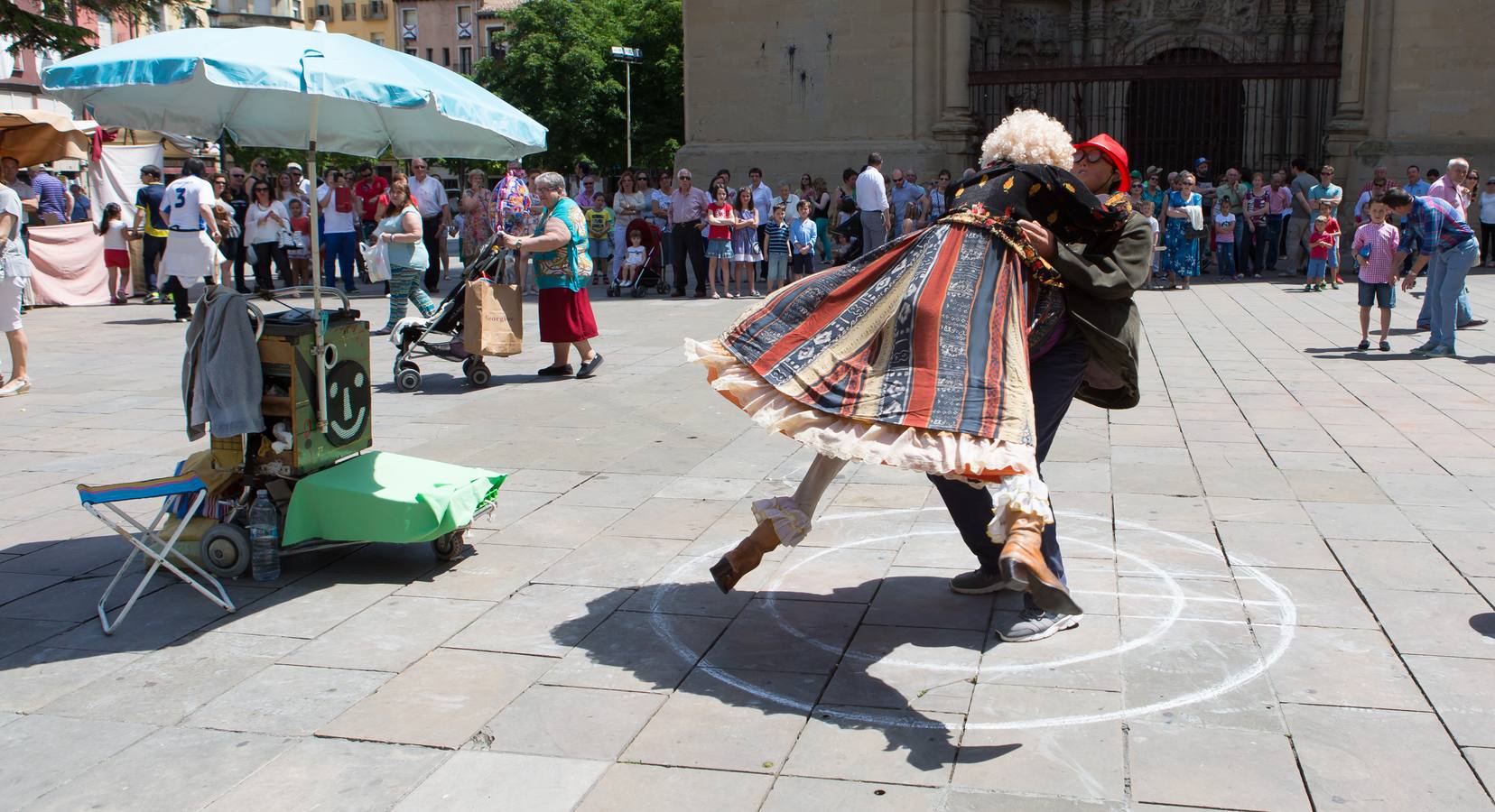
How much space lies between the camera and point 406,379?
397 inches

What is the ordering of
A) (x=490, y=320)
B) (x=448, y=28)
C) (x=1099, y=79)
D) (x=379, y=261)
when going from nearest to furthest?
1. (x=490, y=320)
2. (x=379, y=261)
3. (x=1099, y=79)
4. (x=448, y=28)

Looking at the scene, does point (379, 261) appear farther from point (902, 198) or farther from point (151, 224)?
point (902, 198)

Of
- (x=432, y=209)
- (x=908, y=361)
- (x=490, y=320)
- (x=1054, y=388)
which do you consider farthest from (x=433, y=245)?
(x=908, y=361)

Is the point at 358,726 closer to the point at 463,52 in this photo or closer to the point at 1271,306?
the point at 1271,306

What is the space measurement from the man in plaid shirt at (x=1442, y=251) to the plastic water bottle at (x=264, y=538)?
10.1 meters

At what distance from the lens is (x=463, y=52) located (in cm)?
8512

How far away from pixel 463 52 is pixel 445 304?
7958cm

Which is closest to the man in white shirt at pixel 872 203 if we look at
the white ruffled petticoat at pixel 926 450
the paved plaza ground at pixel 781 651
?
the paved plaza ground at pixel 781 651

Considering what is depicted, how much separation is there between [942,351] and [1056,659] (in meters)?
1.17

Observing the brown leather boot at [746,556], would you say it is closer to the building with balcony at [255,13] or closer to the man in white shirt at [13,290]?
the man in white shirt at [13,290]

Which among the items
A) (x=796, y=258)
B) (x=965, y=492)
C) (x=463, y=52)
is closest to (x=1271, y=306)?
(x=796, y=258)

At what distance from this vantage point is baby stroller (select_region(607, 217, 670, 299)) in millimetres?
18281

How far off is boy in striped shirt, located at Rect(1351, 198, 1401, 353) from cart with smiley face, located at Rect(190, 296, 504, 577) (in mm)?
9422

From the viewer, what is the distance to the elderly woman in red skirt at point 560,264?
992 cm
